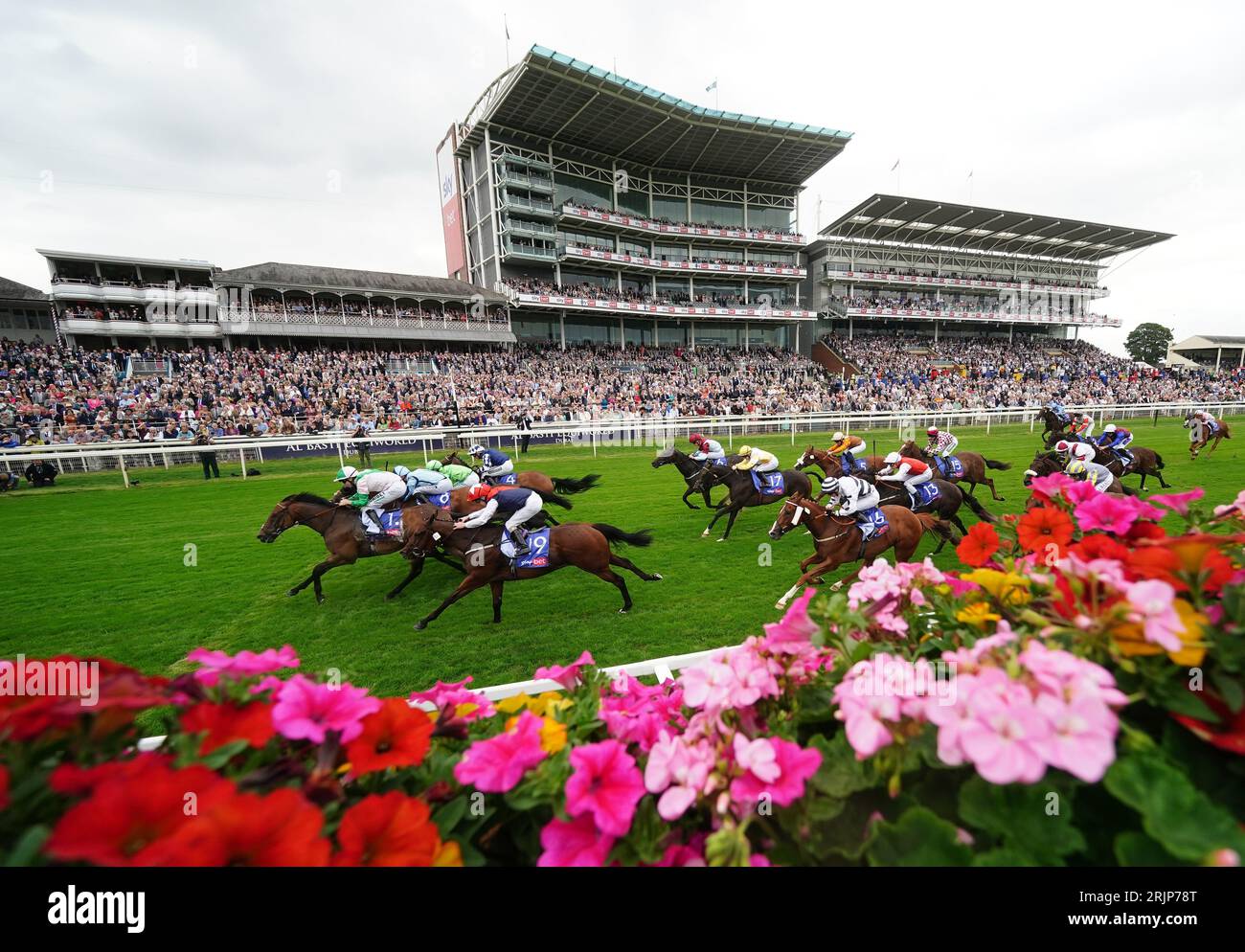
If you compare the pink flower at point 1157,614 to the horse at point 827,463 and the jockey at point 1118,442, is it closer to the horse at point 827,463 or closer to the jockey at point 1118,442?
the horse at point 827,463

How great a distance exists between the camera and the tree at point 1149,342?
6650 cm

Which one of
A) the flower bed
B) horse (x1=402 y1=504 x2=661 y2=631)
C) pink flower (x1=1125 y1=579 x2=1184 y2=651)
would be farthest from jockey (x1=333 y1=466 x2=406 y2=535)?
pink flower (x1=1125 y1=579 x2=1184 y2=651)

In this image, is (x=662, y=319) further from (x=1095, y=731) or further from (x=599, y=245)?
(x=1095, y=731)

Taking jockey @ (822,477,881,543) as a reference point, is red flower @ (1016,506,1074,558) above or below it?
above

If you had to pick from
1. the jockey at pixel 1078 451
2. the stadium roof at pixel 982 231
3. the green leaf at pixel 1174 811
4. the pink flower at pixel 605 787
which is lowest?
the jockey at pixel 1078 451

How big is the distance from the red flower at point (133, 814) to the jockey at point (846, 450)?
7710mm

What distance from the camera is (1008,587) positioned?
1090mm

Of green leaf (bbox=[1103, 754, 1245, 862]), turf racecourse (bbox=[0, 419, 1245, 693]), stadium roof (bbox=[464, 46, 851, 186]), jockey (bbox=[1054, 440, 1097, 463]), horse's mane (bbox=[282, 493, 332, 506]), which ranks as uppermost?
stadium roof (bbox=[464, 46, 851, 186])

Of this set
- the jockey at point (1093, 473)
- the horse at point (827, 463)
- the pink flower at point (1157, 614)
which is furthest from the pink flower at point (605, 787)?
the jockey at point (1093, 473)

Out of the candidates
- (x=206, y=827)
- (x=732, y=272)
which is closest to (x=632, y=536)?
(x=206, y=827)

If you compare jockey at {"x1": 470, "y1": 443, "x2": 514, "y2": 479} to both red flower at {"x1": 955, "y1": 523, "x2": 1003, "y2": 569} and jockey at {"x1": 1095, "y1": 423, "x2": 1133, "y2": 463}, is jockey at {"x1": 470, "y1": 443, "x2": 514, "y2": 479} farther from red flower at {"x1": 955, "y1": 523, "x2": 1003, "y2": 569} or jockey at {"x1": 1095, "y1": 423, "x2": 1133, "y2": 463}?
jockey at {"x1": 1095, "y1": 423, "x2": 1133, "y2": 463}

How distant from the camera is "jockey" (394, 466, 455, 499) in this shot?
657 centimetres

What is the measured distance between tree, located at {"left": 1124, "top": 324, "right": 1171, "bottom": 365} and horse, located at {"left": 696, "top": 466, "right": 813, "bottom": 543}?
287 ft

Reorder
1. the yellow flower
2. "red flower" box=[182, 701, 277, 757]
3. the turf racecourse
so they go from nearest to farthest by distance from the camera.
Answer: "red flower" box=[182, 701, 277, 757] < the yellow flower < the turf racecourse
